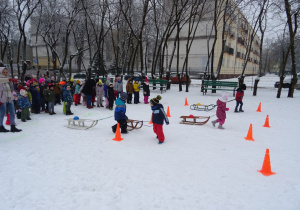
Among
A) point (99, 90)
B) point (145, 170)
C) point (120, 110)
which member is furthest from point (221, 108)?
point (99, 90)

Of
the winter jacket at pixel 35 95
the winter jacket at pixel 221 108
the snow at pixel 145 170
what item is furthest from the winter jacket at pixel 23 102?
the winter jacket at pixel 221 108

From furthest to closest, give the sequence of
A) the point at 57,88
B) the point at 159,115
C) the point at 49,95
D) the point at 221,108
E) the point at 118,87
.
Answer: the point at 118,87 → the point at 57,88 → the point at 49,95 → the point at 221,108 → the point at 159,115

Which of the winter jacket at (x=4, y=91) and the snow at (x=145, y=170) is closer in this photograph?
the snow at (x=145, y=170)

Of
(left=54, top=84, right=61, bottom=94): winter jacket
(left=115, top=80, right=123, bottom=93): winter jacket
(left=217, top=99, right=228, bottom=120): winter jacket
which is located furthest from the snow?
(left=115, top=80, right=123, bottom=93): winter jacket

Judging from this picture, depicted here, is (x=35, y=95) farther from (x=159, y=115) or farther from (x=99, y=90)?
(x=159, y=115)

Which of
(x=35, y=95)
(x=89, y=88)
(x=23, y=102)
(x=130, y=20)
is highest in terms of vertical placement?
(x=130, y=20)

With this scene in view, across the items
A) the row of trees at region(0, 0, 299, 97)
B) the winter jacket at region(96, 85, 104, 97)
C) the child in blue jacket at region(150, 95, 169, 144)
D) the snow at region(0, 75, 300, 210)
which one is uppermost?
the row of trees at region(0, 0, 299, 97)

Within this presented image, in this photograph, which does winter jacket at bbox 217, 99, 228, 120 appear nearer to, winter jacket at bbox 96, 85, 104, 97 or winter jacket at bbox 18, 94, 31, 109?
winter jacket at bbox 96, 85, 104, 97

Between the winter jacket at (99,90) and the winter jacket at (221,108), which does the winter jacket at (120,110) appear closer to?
the winter jacket at (221,108)

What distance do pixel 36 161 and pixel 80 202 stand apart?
6.77 feet

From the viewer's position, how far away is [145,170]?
15.2ft

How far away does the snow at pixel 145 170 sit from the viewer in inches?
141

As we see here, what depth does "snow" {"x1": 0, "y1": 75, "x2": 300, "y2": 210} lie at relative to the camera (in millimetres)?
3578

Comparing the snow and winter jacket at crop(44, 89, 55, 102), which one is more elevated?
winter jacket at crop(44, 89, 55, 102)
